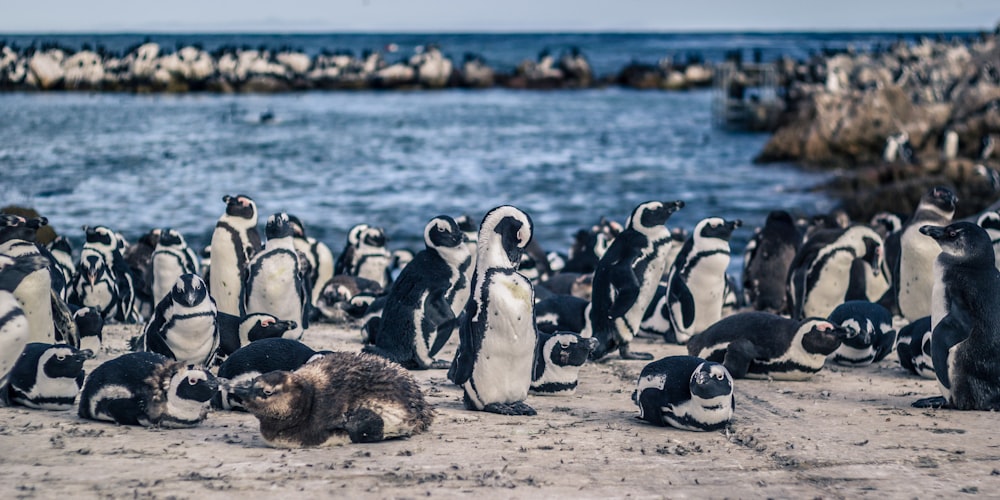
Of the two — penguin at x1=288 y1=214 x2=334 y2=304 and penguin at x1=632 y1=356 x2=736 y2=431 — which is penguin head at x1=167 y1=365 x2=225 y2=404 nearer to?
penguin at x1=632 y1=356 x2=736 y2=431

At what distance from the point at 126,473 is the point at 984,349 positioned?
4.16m

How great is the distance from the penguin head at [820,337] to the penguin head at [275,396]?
130 inches

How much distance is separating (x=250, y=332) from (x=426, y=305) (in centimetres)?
109

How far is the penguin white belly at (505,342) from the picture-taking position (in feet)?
19.3

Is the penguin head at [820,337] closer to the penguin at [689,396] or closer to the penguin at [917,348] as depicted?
the penguin at [917,348]

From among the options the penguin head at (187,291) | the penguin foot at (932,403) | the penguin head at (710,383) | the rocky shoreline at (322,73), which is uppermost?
the rocky shoreline at (322,73)

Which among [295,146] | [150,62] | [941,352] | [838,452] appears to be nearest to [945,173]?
[941,352]

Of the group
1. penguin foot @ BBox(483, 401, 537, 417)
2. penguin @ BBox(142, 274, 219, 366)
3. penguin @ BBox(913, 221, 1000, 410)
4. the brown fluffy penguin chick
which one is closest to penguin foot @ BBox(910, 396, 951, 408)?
penguin @ BBox(913, 221, 1000, 410)

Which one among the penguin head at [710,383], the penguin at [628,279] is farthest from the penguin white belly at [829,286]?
the penguin head at [710,383]

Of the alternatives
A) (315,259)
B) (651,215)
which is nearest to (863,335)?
(651,215)

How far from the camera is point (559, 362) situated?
6.48 metres

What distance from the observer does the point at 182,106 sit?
A: 50469mm

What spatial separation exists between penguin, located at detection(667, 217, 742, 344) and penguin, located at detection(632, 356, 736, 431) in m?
3.13

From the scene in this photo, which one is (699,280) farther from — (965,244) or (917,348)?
(965,244)
